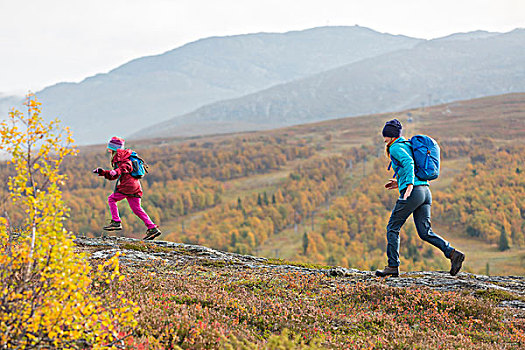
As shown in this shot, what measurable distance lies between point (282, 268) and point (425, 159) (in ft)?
20.9

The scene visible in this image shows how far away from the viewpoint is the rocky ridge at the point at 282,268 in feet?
36.7

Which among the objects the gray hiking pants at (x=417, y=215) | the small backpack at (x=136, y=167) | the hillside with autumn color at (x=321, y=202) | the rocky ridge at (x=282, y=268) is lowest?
the hillside with autumn color at (x=321, y=202)

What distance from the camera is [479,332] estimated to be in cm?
819

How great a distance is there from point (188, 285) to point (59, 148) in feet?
18.2

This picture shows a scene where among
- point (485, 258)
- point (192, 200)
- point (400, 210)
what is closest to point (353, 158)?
point (192, 200)

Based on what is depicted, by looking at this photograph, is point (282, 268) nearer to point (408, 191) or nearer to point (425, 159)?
point (408, 191)

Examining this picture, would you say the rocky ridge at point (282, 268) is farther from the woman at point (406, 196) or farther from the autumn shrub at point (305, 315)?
the woman at point (406, 196)

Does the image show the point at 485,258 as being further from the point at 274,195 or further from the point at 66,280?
the point at 66,280

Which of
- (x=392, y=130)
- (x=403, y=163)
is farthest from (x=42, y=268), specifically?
(x=392, y=130)

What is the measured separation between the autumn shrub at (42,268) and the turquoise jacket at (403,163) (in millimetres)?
7686

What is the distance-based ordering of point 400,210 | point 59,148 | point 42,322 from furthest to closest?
point 400,210 → point 59,148 → point 42,322

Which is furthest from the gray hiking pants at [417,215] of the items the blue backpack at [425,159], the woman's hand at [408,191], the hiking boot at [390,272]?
the hiking boot at [390,272]

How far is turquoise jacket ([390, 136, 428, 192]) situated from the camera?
33.2ft

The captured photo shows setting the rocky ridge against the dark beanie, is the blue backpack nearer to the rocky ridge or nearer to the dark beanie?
the dark beanie
